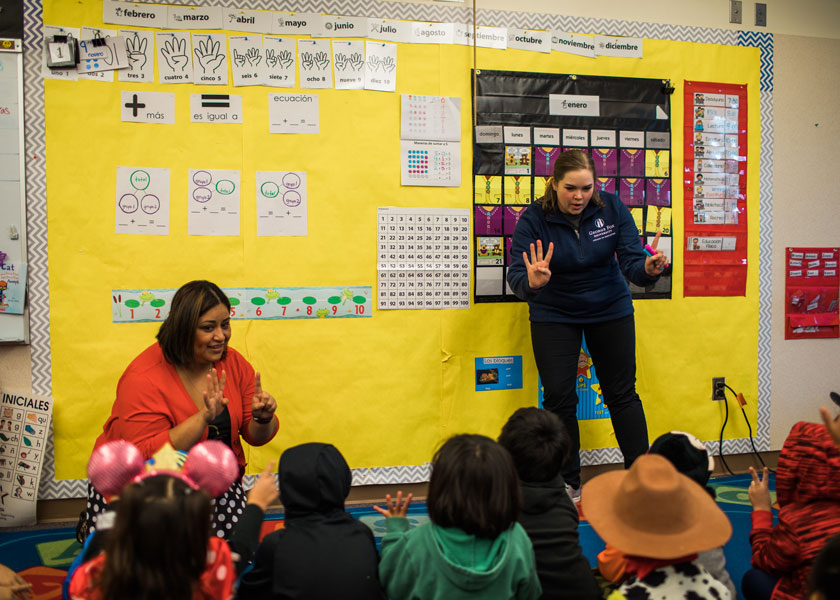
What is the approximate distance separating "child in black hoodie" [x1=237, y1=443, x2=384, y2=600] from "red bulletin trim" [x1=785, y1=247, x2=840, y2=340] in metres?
2.83

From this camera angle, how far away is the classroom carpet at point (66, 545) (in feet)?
6.73

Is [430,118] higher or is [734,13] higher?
[734,13]

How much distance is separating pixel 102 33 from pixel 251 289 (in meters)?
1.25

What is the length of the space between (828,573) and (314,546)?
37.9 inches

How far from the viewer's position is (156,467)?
48.6 inches

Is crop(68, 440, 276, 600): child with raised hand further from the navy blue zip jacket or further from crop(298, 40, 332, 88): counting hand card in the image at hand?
crop(298, 40, 332, 88): counting hand card

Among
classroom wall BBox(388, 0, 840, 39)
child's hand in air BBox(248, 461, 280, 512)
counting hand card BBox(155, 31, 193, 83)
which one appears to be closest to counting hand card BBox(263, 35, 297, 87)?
counting hand card BBox(155, 31, 193, 83)

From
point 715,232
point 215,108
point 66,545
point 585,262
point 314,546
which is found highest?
point 215,108

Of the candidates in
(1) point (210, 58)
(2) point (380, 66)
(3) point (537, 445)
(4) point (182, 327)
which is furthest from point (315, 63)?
(3) point (537, 445)

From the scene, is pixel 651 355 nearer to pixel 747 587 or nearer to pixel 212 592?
pixel 747 587

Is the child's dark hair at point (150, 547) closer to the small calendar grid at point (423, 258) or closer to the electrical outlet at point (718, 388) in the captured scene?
the small calendar grid at point (423, 258)

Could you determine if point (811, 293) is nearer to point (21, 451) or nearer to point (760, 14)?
point (760, 14)

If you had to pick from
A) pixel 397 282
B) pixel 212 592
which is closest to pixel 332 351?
pixel 397 282

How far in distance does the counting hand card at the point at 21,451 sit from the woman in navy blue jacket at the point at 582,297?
2.08 metres
